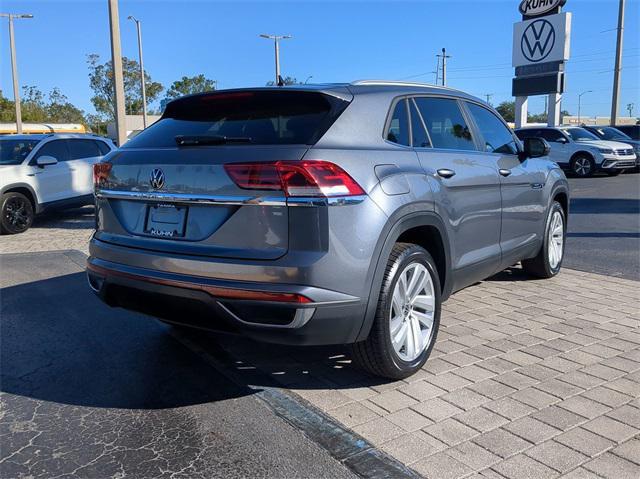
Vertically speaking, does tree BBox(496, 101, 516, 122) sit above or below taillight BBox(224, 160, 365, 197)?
above

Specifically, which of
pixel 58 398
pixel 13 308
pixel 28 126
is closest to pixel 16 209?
pixel 13 308

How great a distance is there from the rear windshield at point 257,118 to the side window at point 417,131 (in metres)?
0.70

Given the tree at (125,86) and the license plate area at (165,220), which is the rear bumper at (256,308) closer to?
the license plate area at (165,220)

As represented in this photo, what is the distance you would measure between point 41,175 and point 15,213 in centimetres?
88

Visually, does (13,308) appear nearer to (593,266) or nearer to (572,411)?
(572,411)

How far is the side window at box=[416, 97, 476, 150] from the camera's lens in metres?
4.16

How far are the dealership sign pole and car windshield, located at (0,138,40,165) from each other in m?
22.8

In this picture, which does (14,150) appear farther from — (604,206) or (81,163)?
(604,206)

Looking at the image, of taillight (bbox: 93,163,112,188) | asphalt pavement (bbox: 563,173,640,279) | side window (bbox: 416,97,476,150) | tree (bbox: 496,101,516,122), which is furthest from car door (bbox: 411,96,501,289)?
tree (bbox: 496,101,516,122)

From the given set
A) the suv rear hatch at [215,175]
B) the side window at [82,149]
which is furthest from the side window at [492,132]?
the side window at [82,149]

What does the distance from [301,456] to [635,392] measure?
2128mm

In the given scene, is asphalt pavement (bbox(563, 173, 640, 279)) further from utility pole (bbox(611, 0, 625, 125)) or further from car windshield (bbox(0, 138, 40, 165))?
utility pole (bbox(611, 0, 625, 125))

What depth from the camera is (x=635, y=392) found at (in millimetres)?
3572

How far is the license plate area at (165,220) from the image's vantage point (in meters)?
3.29
